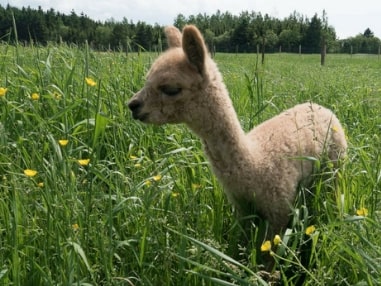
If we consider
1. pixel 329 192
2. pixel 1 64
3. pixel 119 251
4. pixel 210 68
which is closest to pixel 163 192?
pixel 119 251

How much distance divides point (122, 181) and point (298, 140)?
0.91m

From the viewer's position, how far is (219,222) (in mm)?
2033

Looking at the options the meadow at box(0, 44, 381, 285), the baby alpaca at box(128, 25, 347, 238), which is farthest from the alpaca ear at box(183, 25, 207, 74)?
the meadow at box(0, 44, 381, 285)

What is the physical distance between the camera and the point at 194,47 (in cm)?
213

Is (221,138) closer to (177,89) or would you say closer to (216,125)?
(216,125)

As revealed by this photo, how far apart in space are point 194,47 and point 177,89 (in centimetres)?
21

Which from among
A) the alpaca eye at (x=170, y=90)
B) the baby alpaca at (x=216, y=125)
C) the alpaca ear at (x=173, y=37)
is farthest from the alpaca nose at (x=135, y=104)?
the alpaca ear at (x=173, y=37)

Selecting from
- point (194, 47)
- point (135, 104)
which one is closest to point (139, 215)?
point (135, 104)

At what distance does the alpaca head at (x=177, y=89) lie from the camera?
2109mm

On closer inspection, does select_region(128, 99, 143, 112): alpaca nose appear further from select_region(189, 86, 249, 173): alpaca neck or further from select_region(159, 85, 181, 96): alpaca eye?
select_region(189, 86, 249, 173): alpaca neck

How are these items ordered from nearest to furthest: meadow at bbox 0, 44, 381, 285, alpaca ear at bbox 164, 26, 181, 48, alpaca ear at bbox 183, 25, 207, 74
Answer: meadow at bbox 0, 44, 381, 285, alpaca ear at bbox 183, 25, 207, 74, alpaca ear at bbox 164, 26, 181, 48

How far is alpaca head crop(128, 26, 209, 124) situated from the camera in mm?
2109

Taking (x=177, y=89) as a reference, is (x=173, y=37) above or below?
above

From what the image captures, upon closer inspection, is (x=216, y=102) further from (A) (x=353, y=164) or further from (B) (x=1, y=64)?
(B) (x=1, y=64)
